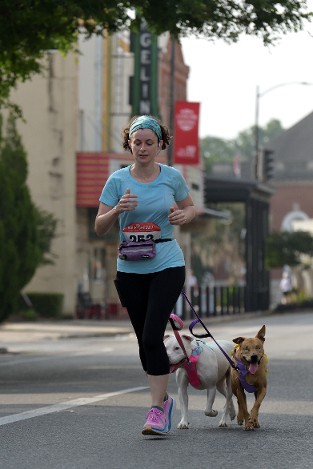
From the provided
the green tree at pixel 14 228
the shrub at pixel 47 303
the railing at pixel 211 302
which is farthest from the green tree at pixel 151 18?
the shrub at pixel 47 303

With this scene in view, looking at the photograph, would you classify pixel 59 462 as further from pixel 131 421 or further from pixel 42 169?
pixel 42 169

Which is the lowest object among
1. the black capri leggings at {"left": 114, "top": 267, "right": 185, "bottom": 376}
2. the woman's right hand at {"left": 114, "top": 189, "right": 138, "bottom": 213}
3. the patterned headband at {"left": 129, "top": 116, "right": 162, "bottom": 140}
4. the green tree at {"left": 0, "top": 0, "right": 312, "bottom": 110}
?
the black capri leggings at {"left": 114, "top": 267, "right": 185, "bottom": 376}

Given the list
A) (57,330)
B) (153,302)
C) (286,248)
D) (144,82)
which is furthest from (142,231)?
(286,248)

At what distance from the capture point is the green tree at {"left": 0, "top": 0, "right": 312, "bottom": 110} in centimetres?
1884

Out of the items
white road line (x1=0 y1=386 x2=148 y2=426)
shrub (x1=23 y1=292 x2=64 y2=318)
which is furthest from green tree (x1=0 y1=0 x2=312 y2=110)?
shrub (x1=23 y1=292 x2=64 y2=318)

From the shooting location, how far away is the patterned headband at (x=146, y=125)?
9539 mm

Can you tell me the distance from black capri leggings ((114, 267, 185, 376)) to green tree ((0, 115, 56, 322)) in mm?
26395

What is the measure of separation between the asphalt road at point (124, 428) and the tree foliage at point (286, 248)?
47.9 meters

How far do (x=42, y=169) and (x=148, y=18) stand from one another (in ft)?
97.8

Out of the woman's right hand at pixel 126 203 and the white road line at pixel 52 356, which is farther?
the white road line at pixel 52 356

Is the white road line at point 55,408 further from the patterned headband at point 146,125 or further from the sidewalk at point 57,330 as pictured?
the sidewalk at point 57,330

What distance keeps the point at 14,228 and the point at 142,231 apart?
1113 inches

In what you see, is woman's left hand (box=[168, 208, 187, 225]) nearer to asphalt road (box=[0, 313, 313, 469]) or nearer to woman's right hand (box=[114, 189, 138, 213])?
woman's right hand (box=[114, 189, 138, 213])

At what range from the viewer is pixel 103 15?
19672 mm
